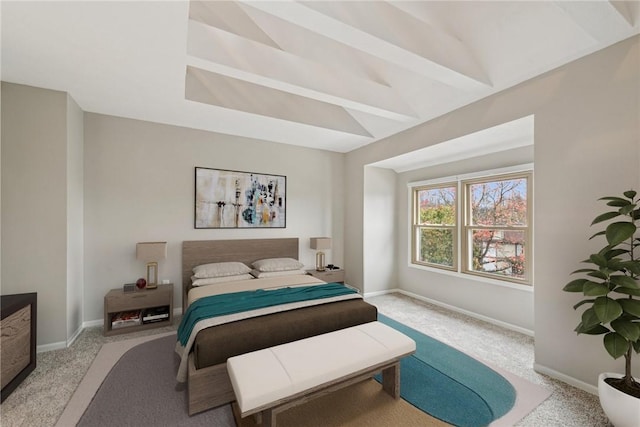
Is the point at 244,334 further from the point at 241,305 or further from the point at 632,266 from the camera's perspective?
the point at 632,266

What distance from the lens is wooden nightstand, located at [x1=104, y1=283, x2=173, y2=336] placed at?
3049 mm

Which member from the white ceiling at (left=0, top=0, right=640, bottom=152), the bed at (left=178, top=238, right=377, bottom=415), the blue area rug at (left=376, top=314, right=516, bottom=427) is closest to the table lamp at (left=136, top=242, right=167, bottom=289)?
the bed at (left=178, top=238, right=377, bottom=415)

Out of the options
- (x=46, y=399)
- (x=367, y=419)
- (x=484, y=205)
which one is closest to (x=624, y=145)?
(x=484, y=205)

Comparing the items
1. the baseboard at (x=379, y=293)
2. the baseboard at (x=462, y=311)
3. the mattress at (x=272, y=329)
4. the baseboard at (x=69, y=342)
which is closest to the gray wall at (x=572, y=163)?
the baseboard at (x=462, y=311)

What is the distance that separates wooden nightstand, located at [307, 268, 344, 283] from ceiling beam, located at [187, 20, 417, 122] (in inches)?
101

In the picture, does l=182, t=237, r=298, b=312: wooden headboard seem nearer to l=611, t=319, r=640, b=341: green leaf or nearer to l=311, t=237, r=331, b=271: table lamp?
l=311, t=237, r=331, b=271: table lamp

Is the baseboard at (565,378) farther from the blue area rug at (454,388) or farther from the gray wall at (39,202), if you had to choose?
the gray wall at (39,202)

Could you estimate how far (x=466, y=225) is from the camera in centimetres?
405

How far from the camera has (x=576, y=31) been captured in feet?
6.68

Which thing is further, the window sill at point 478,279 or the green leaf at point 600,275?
the window sill at point 478,279

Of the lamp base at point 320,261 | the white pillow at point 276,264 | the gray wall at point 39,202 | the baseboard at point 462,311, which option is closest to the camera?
the gray wall at point 39,202

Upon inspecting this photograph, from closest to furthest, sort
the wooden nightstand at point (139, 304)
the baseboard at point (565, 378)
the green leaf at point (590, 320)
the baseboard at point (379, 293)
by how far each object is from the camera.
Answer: the green leaf at point (590, 320)
the baseboard at point (565, 378)
the wooden nightstand at point (139, 304)
the baseboard at point (379, 293)

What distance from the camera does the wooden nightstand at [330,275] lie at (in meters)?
4.34

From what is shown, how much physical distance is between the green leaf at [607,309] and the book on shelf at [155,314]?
4.11 m
